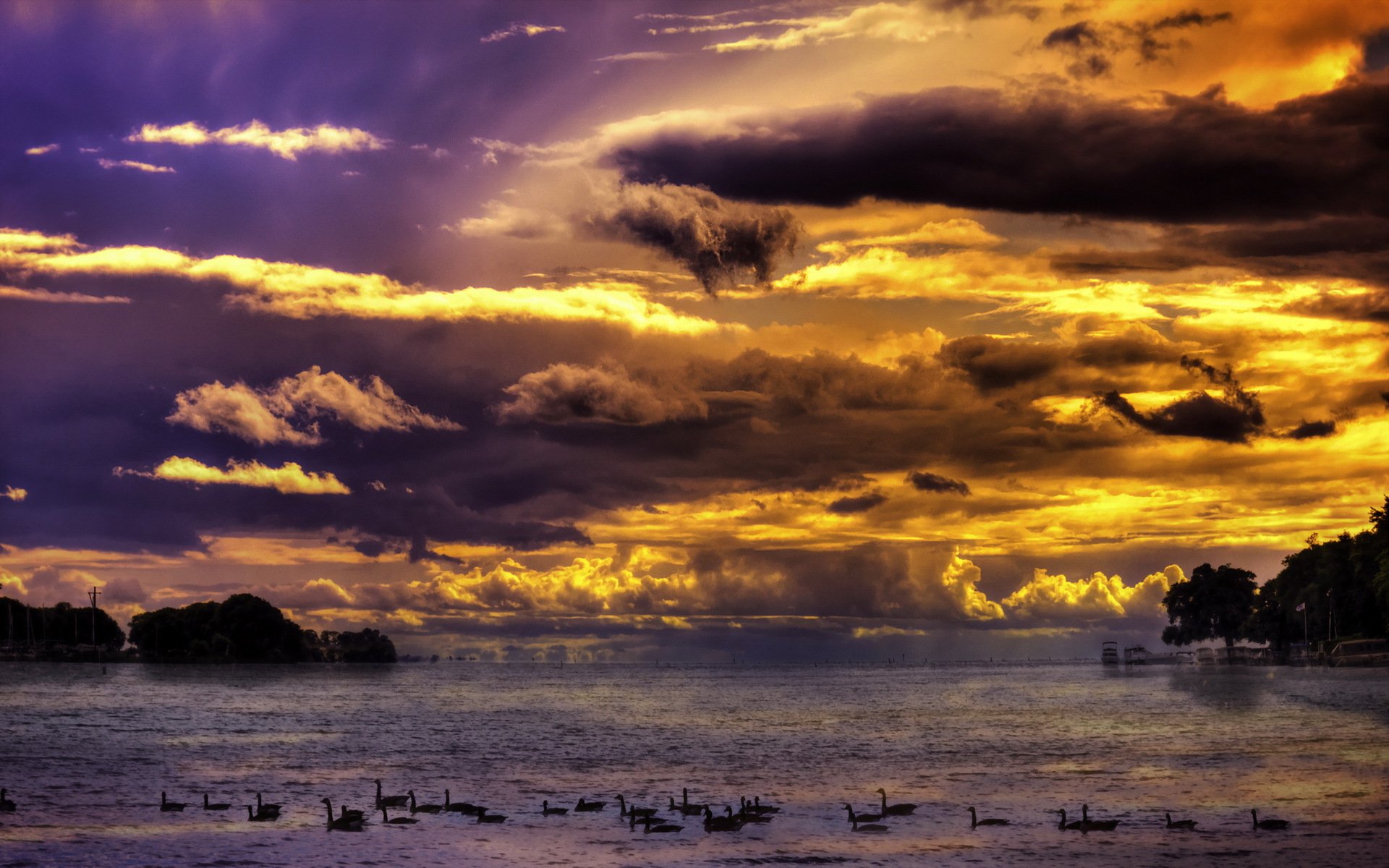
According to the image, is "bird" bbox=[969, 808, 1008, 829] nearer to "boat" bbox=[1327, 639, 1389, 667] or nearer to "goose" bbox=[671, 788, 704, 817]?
"goose" bbox=[671, 788, 704, 817]

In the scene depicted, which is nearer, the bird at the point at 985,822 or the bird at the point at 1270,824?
the bird at the point at 1270,824

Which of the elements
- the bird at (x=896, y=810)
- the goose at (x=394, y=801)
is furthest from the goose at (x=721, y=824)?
the goose at (x=394, y=801)

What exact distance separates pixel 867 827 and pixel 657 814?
9.08m

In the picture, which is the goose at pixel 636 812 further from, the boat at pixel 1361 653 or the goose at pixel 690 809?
the boat at pixel 1361 653

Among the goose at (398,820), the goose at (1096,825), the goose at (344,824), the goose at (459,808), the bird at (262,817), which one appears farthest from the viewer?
the goose at (459,808)

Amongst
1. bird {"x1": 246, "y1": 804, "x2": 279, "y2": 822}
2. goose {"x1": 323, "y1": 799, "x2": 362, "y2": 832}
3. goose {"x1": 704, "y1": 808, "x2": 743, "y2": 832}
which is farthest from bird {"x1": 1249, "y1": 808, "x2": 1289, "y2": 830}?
bird {"x1": 246, "y1": 804, "x2": 279, "y2": 822}

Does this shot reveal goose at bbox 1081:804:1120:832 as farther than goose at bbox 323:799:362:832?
No

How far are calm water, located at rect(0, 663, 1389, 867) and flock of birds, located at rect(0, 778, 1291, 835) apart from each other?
0.65 meters

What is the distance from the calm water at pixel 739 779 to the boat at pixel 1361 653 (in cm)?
4567

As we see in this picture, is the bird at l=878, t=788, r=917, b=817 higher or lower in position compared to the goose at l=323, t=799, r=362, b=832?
lower

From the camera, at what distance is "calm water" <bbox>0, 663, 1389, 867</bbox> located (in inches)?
1731

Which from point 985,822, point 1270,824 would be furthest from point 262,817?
point 1270,824

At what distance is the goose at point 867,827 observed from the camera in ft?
156

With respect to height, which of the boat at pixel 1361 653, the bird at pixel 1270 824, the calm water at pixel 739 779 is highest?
the bird at pixel 1270 824
